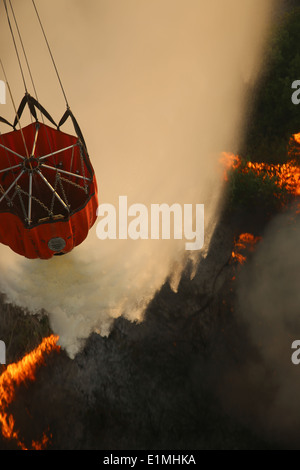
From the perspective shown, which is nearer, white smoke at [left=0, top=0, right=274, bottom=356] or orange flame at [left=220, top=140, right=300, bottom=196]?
orange flame at [left=220, top=140, right=300, bottom=196]

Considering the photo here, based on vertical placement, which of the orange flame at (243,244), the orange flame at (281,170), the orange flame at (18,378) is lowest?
the orange flame at (18,378)

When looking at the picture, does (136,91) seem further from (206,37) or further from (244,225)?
(244,225)

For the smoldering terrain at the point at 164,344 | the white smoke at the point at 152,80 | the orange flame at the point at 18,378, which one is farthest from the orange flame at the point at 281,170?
the orange flame at the point at 18,378

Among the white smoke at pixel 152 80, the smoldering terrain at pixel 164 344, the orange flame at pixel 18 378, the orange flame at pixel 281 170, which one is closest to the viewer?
the orange flame at pixel 18 378

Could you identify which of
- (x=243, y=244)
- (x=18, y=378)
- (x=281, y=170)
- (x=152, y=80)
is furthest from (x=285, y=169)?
(x=18, y=378)

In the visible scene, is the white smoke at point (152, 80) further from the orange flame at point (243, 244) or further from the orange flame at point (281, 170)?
the orange flame at point (243, 244)

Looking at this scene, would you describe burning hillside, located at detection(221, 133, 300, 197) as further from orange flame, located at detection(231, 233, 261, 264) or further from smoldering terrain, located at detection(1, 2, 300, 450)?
orange flame, located at detection(231, 233, 261, 264)

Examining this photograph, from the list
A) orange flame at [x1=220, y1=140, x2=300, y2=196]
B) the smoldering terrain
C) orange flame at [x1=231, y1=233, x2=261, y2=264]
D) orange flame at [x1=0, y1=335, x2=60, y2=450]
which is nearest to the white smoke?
orange flame at [x1=220, y1=140, x2=300, y2=196]
